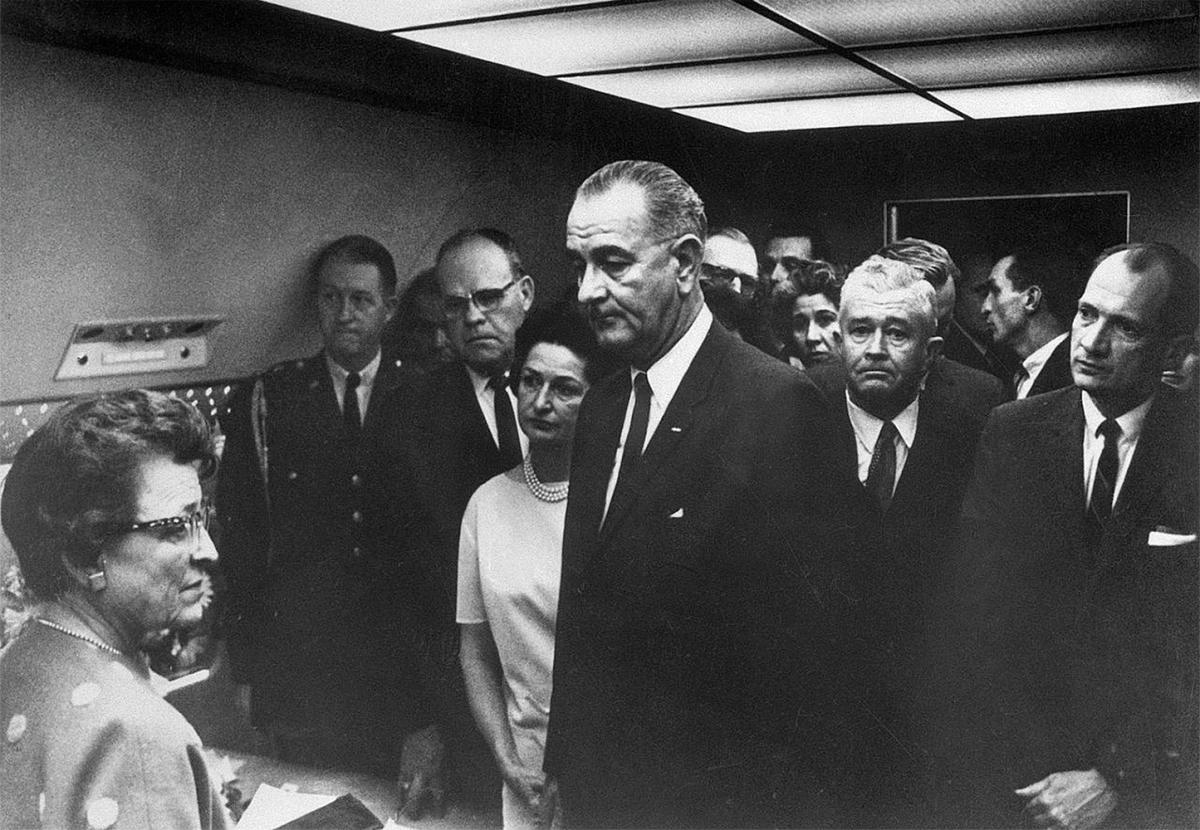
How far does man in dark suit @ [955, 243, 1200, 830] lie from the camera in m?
2.17

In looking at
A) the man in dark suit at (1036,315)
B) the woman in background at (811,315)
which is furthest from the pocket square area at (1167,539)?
the woman in background at (811,315)

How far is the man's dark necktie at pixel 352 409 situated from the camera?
96.6 inches

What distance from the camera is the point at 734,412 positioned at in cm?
228

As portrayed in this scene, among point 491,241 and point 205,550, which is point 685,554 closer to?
point 491,241

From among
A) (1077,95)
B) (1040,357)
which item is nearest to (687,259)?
(1040,357)

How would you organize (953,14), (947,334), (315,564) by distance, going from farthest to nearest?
(315,564), (947,334), (953,14)

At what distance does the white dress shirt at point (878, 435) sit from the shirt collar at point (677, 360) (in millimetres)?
364

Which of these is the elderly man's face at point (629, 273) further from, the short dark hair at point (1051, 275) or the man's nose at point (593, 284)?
Result: the short dark hair at point (1051, 275)

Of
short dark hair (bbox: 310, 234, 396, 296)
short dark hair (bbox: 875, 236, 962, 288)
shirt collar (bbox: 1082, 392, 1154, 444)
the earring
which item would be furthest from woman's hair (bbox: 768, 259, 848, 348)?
the earring

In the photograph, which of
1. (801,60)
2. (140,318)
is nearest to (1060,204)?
(801,60)

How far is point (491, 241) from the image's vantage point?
242 cm

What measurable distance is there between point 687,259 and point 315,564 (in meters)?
1.07

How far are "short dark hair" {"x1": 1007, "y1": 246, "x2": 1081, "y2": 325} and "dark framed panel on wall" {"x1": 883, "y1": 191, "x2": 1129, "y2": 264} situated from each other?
0.06 feet

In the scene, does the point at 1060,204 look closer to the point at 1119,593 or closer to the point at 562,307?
the point at 1119,593
